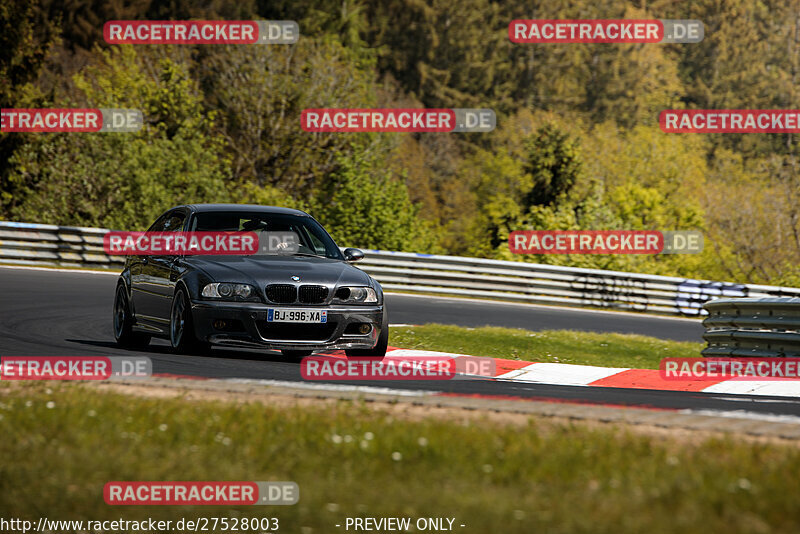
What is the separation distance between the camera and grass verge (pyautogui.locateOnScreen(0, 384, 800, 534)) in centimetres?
449

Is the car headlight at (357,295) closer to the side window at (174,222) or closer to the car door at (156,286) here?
the car door at (156,286)

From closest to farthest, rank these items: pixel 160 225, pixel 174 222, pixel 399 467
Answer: pixel 399 467
pixel 174 222
pixel 160 225

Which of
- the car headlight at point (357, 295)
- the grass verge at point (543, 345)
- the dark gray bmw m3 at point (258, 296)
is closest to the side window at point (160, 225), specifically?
the dark gray bmw m3 at point (258, 296)

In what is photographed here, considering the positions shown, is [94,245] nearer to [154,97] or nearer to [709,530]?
[154,97]

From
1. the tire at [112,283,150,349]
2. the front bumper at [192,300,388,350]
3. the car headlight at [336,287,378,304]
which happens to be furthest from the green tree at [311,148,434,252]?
the front bumper at [192,300,388,350]

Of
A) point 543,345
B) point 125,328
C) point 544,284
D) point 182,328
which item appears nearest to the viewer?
point 182,328

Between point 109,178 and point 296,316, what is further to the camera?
point 109,178

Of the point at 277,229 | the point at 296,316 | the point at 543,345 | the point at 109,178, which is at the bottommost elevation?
the point at 543,345

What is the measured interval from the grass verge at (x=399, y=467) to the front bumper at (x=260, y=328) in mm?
3396

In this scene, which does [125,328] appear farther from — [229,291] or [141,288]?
[229,291]

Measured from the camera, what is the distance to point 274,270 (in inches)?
422

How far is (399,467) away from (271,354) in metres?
6.75

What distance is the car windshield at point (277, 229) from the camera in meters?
11.5

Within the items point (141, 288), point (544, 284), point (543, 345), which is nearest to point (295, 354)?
point (141, 288)
